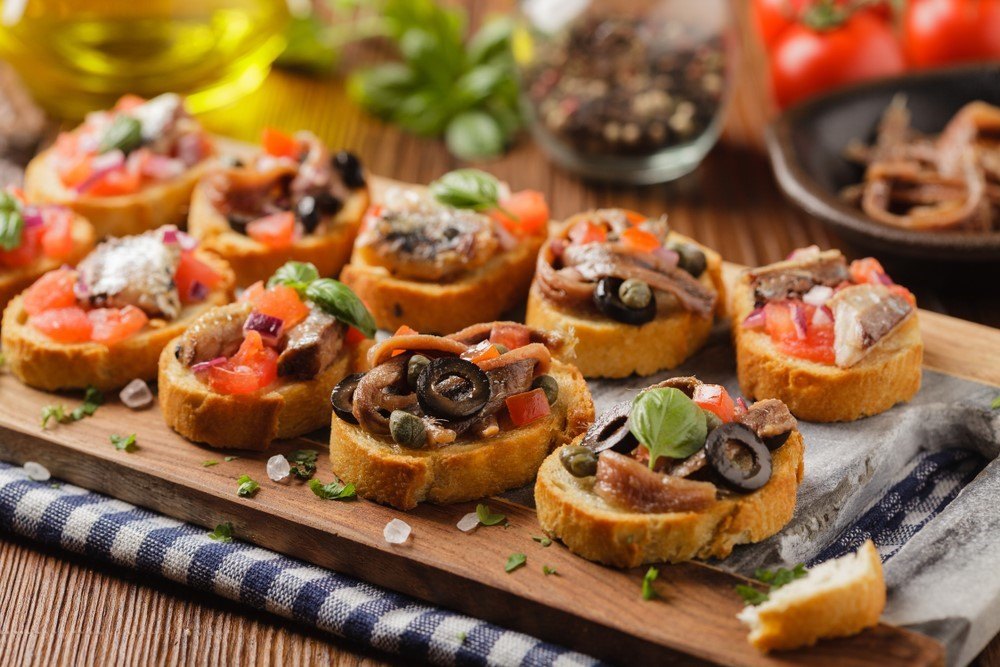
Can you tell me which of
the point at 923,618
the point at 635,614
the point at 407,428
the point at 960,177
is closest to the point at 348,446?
the point at 407,428

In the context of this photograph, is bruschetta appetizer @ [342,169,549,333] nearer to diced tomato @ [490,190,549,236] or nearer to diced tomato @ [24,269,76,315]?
diced tomato @ [490,190,549,236]

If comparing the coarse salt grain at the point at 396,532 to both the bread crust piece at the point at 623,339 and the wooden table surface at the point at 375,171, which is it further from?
the bread crust piece at the point at 623,339

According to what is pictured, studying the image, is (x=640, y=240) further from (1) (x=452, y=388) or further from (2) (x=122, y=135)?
(2) (x=122, y=135)

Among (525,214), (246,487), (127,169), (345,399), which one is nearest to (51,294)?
(127,169)

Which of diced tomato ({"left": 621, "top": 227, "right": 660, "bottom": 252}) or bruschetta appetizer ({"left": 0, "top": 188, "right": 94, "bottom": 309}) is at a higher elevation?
diced tomato ({"left": 621, "top": 227, "right": 660, "bottom": 252})

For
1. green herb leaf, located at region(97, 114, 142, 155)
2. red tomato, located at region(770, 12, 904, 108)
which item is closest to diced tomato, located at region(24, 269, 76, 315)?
green herb leaf, located at region(97, 114, 142, 155)
